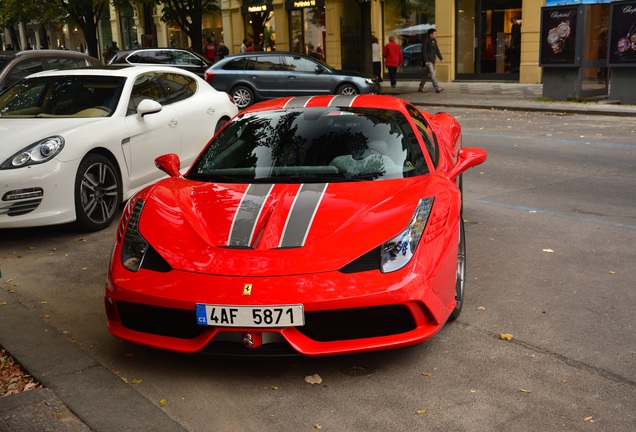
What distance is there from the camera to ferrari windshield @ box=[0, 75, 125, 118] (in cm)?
817

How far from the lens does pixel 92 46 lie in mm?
37469

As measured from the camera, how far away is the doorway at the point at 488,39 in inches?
1040

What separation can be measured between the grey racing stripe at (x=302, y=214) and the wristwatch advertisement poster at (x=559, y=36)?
1564 cm

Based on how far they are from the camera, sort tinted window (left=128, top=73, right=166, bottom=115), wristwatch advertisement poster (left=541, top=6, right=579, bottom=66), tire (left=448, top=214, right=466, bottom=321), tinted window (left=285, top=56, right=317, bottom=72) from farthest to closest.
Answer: tinted window (left=285, top=56, right=317, bottom=72), wristwatch advertisement poster (left=541, top=6, right=579, bottom=66), tinted window (left=128, top=73, right=166, bottom=115), tire (left=448, top=214, right=466, bottom=321)

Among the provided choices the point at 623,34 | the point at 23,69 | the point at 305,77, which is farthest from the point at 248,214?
the point at 305,77

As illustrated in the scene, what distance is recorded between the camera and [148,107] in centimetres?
799

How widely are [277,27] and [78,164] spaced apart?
1168 inches

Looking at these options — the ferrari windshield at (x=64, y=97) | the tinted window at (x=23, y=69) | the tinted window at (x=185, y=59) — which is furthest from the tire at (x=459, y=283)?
the tinted window at (x=185, y=59)

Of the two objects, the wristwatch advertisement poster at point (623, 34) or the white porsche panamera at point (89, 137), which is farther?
the wristwatch advertisement poster at point (623, 34)

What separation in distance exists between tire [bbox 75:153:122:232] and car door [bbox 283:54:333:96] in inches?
521

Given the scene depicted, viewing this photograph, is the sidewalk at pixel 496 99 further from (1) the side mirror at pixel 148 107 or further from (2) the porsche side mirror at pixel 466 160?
(2) the porsche side mirror at pixel 466 160

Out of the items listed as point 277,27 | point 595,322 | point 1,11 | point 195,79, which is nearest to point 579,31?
point 195,79

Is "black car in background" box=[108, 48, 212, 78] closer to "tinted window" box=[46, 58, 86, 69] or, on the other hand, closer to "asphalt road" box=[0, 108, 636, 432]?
"tinted window" box=[46, 58, 86, 69]

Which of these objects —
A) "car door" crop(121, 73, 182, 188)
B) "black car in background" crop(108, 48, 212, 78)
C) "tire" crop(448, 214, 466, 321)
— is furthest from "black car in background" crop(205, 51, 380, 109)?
"tire" crop(448, 214, 466, 321)
